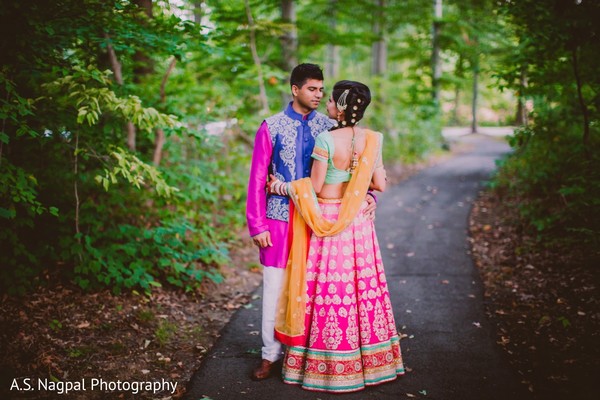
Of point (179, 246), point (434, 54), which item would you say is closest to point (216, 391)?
point (179, 246)

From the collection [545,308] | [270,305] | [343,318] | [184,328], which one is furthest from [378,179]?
[545,308]

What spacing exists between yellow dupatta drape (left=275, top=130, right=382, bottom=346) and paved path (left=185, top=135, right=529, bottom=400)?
0.53 m

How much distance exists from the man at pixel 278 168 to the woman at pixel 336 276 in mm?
102

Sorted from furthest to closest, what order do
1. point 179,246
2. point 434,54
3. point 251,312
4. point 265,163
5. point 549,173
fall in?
point 434,54, point 549,173, point 179,246, point 251,312, point 265,163

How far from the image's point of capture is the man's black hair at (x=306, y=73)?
3250mm

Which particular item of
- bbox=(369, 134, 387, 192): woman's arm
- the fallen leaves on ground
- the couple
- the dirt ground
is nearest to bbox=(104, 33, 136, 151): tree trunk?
the dirt ground

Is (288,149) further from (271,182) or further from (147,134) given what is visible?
(147,134)

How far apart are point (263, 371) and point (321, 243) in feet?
3.78

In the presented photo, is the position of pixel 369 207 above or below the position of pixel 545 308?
above

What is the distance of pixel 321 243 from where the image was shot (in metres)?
3.36

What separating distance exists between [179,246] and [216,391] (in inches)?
92.8

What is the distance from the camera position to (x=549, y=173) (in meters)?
7.30

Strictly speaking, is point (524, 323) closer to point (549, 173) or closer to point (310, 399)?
point (310, 399)

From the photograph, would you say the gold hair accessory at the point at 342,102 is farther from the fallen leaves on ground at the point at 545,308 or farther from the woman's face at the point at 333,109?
the fallen leaves on ground at the point at 545,308
